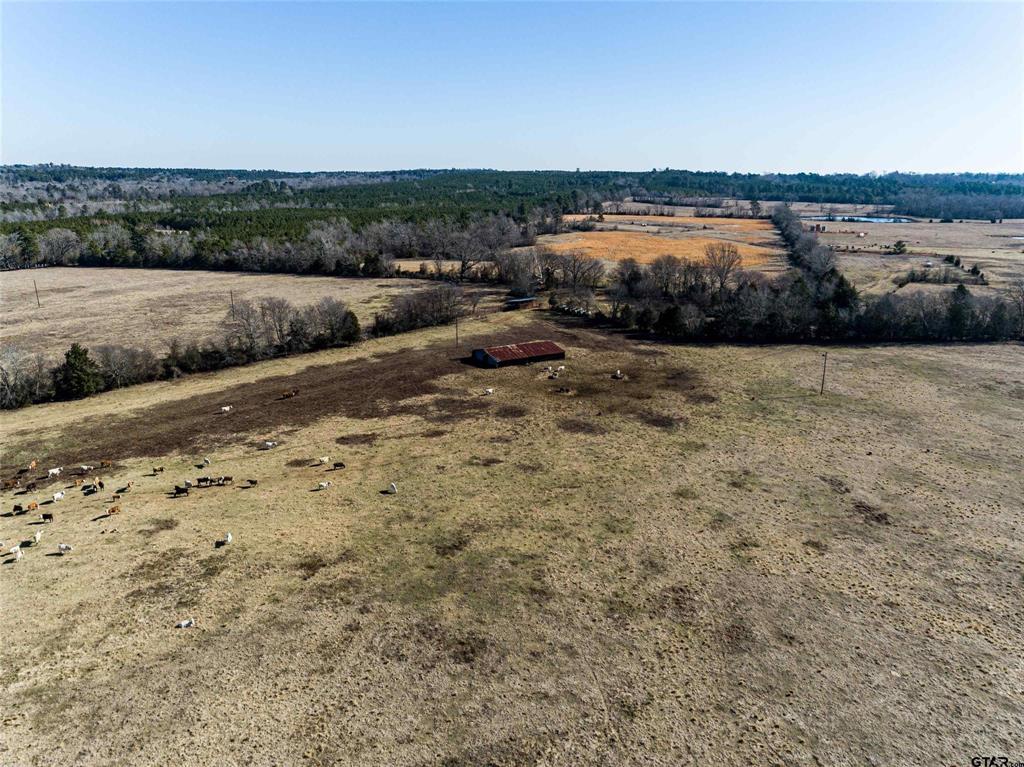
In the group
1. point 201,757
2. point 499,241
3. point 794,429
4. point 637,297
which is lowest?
point 201,757

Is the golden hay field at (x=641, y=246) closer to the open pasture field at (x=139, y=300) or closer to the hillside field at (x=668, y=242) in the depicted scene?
the hillside field at (x=668, y=242)

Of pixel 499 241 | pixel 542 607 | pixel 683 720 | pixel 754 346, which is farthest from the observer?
pixel 499 241

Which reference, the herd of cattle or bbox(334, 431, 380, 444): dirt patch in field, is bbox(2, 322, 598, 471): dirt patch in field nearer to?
bbox(334, 431, 380, 444): dirt patch in field

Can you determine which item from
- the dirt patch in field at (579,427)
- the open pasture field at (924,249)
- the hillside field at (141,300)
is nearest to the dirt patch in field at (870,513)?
the dirt patch in field at (579,427)

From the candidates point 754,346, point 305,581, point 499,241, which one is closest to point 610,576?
point 305,581

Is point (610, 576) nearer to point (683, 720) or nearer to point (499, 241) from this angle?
point (683, 720)

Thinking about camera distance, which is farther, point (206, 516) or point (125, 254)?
point (125, 254)
